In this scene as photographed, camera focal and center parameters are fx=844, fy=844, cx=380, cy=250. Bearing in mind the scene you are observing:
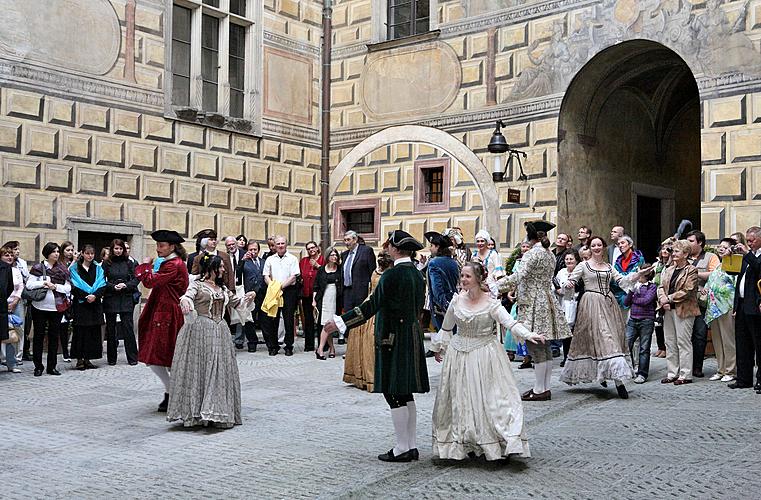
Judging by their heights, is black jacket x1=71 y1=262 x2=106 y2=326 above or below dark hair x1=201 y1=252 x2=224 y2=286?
below

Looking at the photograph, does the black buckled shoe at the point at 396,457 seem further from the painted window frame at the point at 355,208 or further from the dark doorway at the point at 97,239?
the painted window frame at the point at 355,208

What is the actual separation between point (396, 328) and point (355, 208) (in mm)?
11663

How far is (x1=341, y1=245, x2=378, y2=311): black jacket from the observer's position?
12.0 m

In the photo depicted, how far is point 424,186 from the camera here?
16.7m

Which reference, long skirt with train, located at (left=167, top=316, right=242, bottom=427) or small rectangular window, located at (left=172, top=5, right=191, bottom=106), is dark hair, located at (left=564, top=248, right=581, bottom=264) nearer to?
long skirt with train, located at (left=167, top=316, right=242, bottom=427)

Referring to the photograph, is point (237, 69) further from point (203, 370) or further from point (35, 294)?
point (203, 370)

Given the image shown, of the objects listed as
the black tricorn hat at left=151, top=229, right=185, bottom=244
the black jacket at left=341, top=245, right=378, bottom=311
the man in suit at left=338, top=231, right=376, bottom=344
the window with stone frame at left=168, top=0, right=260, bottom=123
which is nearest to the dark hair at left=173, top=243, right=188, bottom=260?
the black tricorn hat at left=151, top=229, right=185, bottom=244

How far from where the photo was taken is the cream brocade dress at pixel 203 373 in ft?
23.6

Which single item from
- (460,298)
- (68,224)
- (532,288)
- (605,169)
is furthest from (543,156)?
(460,298)

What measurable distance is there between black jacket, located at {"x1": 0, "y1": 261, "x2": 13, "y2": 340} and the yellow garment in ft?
12.0

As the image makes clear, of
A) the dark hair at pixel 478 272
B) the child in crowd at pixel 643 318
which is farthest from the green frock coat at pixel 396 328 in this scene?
the child in crowd at pixel 643 318

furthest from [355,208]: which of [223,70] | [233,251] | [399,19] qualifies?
[233,251]

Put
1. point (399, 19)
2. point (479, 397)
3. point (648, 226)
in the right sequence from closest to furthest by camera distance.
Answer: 1. point (479, 397)
2. point (648, 226)
3. point (399, 19)

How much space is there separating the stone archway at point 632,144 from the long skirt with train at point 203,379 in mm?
8861
